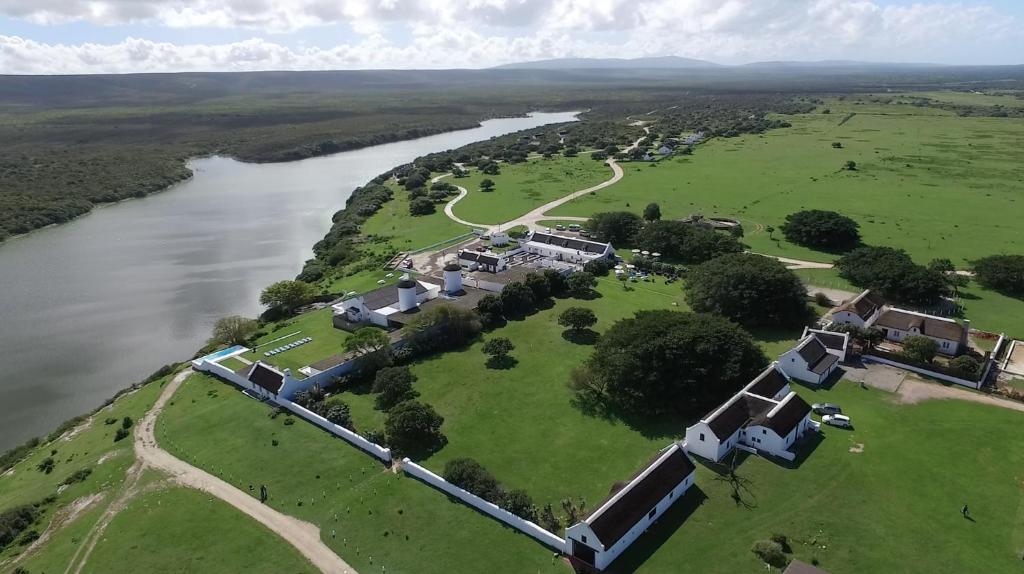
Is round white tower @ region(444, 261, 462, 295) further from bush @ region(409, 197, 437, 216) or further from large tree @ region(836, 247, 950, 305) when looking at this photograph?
large tree @ region(836, 247, 950, 305)

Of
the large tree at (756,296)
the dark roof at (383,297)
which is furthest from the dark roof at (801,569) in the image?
the dark roof at (383,297)

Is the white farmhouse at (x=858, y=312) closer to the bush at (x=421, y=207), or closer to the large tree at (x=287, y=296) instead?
the large tree at (x=287, y=296)

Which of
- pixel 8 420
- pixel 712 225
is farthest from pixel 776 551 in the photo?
pixel 712 225

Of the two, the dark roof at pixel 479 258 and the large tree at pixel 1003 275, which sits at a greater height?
the large tree at pixel 1003 275

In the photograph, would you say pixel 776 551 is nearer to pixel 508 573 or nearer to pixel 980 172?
pixel 508 573

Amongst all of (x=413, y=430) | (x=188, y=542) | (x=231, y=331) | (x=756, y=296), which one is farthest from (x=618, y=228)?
(x=188, y=542)

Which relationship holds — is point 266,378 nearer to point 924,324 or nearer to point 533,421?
point 533,421
